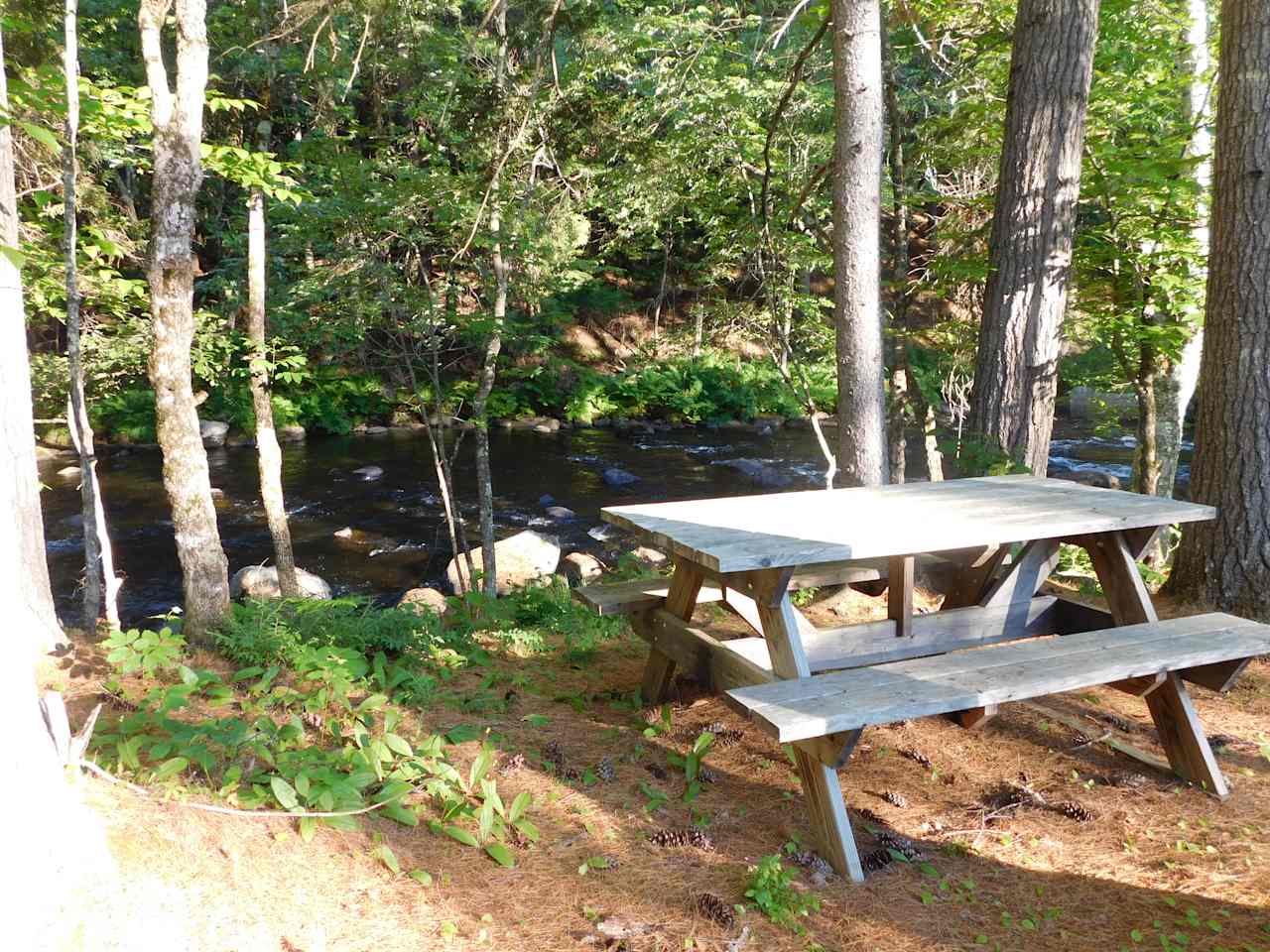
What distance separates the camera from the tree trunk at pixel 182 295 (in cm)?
416

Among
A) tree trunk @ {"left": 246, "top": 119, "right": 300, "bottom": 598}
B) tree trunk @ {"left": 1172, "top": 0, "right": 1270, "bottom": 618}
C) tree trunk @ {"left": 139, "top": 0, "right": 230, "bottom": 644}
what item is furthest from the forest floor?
tree trunk @ {"left": 246, "top": 119, "right": 300, "bottom": 598}

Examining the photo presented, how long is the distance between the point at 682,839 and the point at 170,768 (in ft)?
5.49

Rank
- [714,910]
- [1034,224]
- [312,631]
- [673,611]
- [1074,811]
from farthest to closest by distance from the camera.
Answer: [1034,224] < [312,631] < [673,611] < [1074,811] < [714,910]

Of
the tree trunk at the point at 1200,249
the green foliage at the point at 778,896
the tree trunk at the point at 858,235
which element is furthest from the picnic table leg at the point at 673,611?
the tree trunk at the point at 1200,249

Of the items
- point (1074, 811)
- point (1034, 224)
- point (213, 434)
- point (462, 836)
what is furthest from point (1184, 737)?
point (213, 434)

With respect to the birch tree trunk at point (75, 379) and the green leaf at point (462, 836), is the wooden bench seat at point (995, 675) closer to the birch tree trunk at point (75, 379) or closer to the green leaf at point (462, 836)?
the green leaf at point (462, 836)

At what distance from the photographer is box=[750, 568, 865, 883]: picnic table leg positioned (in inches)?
115

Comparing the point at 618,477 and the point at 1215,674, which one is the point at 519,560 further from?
the point at 1215,674

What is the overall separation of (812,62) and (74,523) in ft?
34.7

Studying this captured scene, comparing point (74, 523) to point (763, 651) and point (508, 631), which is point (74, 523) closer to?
point (508, 631)

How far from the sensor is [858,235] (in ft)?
17.9

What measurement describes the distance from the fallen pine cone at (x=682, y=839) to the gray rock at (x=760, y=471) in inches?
454

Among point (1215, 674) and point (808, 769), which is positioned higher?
point (1215, 674)

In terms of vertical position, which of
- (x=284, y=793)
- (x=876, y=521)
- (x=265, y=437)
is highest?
(x=265, y=437)
